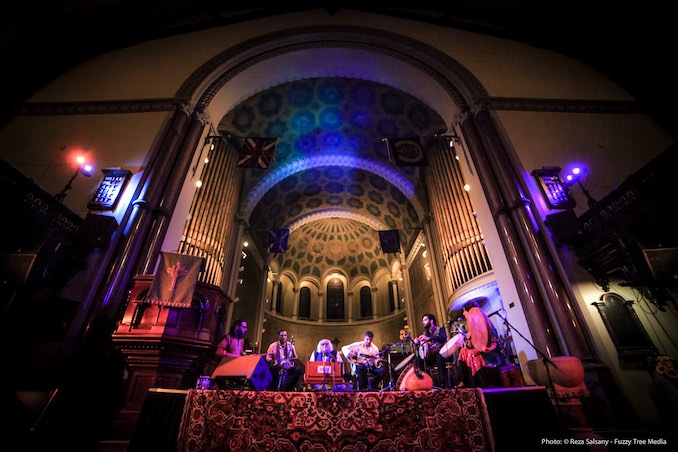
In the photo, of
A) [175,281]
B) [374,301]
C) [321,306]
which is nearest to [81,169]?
[175,281]

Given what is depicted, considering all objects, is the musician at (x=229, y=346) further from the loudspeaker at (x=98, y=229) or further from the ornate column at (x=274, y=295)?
the ornate column at (x=274, y=295)

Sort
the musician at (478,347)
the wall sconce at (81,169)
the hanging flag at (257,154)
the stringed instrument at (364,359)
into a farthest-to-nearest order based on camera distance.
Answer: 1. the hanging flag at (257,154)
2. the stringed instrument at (364,359)
3. the wall sconce at (81,169)
4. the musician at (478,347)

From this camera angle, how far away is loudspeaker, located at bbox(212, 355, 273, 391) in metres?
3.71

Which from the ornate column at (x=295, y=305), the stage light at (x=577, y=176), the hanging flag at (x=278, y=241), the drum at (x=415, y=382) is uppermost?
the hanging flag at (x=278, y=241)

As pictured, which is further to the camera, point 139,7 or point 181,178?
point 139,7

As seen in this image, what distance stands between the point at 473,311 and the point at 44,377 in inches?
265

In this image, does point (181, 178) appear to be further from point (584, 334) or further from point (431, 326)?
point (584, 334)

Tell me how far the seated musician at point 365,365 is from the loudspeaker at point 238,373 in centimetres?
328

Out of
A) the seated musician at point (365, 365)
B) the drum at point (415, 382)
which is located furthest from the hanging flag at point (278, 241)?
the drum at point (415, 382)

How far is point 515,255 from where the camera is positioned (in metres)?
5.55

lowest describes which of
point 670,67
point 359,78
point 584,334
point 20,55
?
point 584,334

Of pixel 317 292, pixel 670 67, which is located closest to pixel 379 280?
pixel 317 292

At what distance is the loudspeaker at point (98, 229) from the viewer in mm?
5203

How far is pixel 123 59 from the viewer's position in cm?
905
